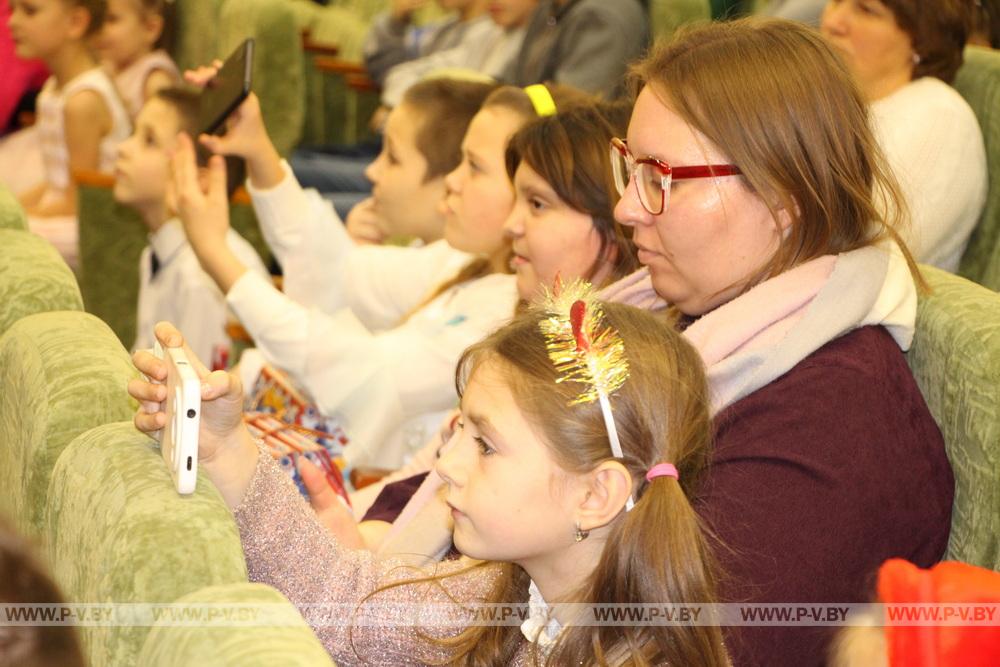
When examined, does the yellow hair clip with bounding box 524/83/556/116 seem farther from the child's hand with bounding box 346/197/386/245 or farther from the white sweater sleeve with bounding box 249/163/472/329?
the child's hand with bounding box 346/197/386/245

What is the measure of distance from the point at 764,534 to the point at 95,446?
66 centimetres

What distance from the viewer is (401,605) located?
147 cm

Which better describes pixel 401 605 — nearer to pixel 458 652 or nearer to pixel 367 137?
pixel 458 652

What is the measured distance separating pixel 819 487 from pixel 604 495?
247 millimetres

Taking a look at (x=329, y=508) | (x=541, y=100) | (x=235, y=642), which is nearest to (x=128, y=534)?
(x=235, y=642)

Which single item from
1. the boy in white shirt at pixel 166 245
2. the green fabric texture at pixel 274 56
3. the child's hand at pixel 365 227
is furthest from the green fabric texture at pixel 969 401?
the green fabric texture at pixel 274 56

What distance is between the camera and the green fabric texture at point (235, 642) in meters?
0.90

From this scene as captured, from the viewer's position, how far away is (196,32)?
15.9 feet

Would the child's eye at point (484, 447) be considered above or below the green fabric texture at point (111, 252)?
above

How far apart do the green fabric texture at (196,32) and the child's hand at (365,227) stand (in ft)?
5.33

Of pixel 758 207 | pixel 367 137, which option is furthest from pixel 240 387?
pixel 367 137

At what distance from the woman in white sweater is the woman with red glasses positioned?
71cm

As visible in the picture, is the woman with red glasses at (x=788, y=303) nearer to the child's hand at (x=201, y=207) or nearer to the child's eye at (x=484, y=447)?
the child's eye at (x=484, y=447)

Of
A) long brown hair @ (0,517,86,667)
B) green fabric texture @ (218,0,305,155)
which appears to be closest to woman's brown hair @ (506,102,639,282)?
long brown hair @ (0,517,86,667)
